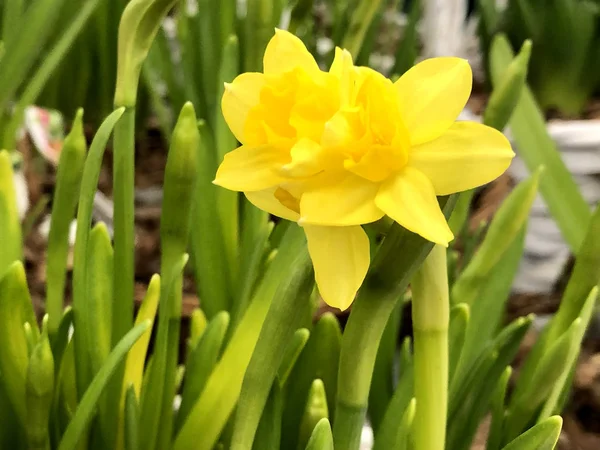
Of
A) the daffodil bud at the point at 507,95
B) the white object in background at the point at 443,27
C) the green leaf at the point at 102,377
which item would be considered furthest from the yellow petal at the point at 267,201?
the white object in background at the point at 443,27

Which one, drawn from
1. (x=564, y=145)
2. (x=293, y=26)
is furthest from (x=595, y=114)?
(x=293, y=26)

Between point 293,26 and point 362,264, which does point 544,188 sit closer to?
point 293,26

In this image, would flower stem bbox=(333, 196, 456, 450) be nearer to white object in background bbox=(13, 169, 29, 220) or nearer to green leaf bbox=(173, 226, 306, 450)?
green leaf bbox=(173, 226, 306, 450)

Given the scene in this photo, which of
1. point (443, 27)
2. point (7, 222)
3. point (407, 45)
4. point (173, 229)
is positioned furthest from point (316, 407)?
point (443, 27)

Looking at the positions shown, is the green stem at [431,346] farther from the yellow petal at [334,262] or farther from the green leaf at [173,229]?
the green leaf at [173,229]

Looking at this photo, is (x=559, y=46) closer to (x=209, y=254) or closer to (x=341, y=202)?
(x=209, y=254)
